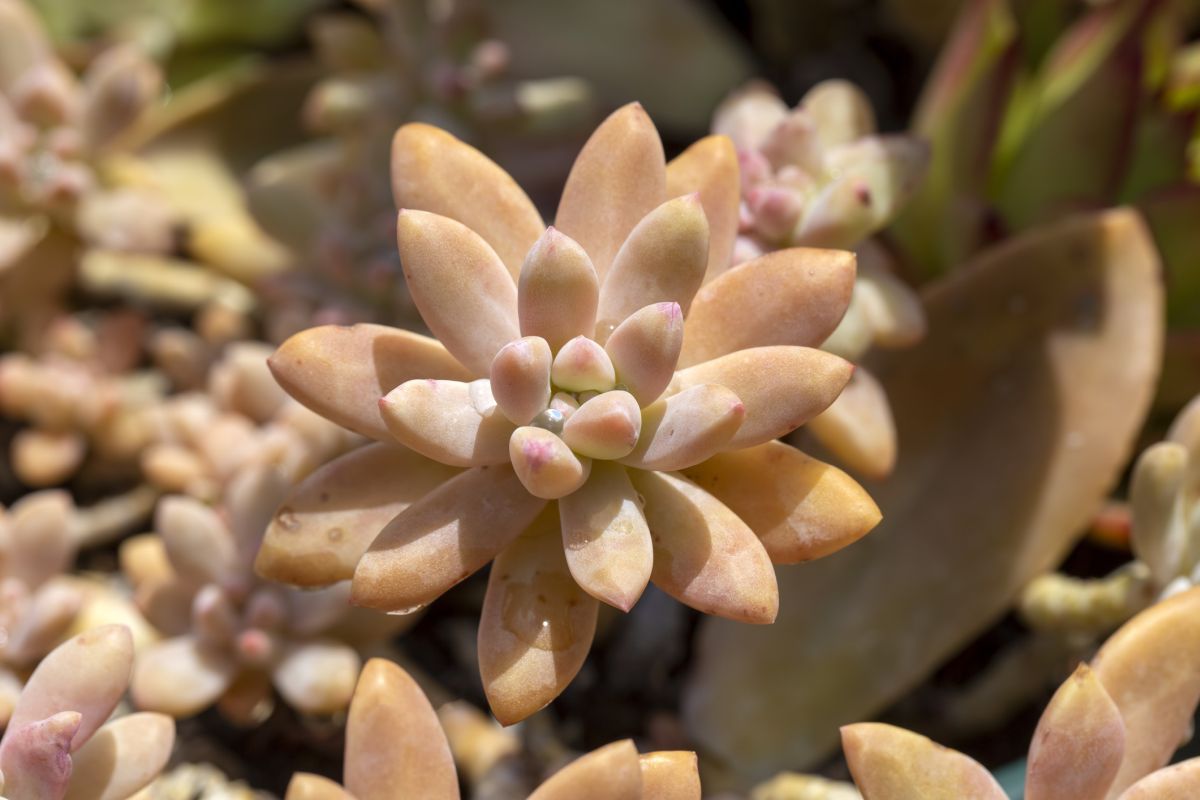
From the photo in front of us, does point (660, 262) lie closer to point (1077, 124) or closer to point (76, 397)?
point (1077, 124)

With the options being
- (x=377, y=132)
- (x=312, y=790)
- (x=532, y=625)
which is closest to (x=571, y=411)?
(x=532, y=625)

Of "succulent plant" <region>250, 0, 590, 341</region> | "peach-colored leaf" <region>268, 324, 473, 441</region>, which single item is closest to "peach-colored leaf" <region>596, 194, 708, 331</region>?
"peach-colored leaf" <region>268, 324, 473, 441</region>

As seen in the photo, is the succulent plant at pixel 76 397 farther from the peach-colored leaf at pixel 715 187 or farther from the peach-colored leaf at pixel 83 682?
the peach-colored leaf at pixel 715 187

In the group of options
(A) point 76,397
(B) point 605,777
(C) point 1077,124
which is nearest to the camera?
(B) point 605,777

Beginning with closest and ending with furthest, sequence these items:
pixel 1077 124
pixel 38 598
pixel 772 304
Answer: pixel 772 304
pixel 38 598
pixel 1077 124

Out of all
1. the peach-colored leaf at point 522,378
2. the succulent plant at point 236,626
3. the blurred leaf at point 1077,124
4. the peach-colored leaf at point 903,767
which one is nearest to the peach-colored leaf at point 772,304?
the peach-colored leaf at point 522,378
